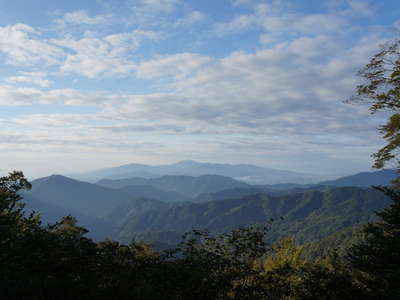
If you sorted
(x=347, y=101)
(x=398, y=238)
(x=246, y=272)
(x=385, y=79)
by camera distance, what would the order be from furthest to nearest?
(x=347, y=101), (x=385, y=79), (x=398, y=238), (x=246, y=272)

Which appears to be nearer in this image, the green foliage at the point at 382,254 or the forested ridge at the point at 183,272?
the forested ridge at the point at 183,272

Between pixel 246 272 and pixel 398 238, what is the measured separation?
26.2ft

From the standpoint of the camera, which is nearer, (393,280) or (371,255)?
(393,280)

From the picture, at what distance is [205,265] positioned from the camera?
358 inches

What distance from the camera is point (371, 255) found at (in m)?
12.4

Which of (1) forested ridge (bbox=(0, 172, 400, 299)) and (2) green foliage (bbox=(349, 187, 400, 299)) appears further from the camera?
(2) green foliage (bbox=(349, 187, 400, 299))

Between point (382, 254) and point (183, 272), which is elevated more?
point (183, 272)

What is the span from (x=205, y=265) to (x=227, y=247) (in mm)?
1748

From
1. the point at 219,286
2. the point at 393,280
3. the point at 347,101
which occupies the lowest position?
the point at 393,280

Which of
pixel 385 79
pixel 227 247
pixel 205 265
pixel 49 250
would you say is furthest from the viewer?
pixel 385 79

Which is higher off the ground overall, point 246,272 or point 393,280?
point 246,272

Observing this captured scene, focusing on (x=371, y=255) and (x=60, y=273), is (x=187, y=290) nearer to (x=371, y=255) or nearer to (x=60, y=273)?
(x=60, y=273)

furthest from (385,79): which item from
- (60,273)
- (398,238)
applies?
(60,273)

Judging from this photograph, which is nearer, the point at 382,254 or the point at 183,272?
the point at 183,272
